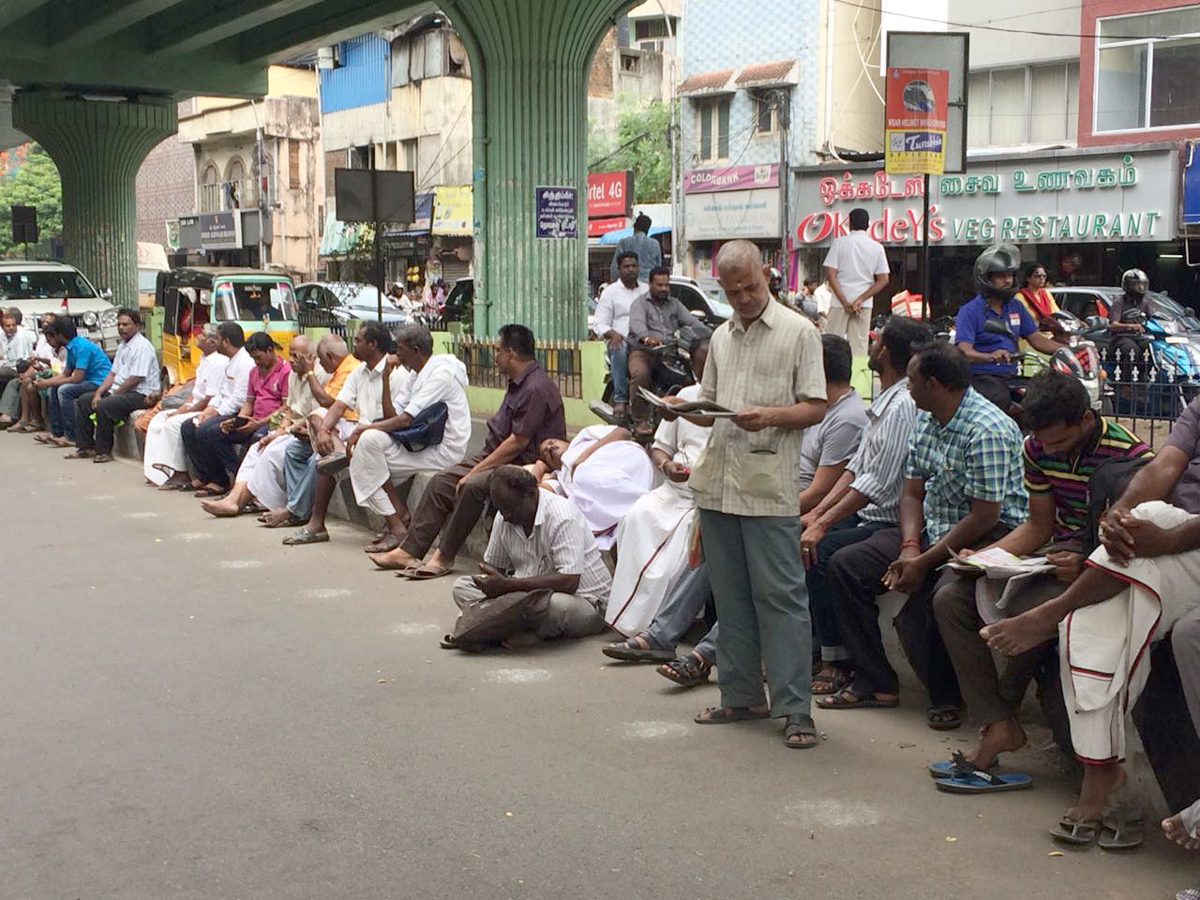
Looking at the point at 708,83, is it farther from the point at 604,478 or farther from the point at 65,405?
the point at 604,478

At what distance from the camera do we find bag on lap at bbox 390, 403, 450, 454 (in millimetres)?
9250

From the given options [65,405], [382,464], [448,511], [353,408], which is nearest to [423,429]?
[382,464]

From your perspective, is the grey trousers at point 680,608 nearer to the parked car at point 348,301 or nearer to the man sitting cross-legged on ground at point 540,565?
the man sitting cross-legged on ground at point 540,565

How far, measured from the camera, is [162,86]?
1124 inches

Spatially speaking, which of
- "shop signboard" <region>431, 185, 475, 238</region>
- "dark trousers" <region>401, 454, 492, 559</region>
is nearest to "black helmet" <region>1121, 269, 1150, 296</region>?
"dark trousers" <region>401, 454, 492, 559</region>

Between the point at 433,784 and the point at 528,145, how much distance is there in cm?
1218

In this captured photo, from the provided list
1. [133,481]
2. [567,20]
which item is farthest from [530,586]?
[567,20]

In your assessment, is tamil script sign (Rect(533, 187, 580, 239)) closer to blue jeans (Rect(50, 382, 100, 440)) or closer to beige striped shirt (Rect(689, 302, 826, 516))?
blue jeans (Rect(50, 382, 100, 440))

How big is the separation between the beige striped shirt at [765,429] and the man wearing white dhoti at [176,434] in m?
7.62

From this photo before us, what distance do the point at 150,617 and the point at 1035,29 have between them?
2423cm

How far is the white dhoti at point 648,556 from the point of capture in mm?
6598

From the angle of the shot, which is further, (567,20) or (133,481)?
(567,20)

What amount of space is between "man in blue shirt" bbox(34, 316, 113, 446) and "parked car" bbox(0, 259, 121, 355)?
6.49 meters

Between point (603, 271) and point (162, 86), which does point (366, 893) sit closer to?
point (162, 86)
